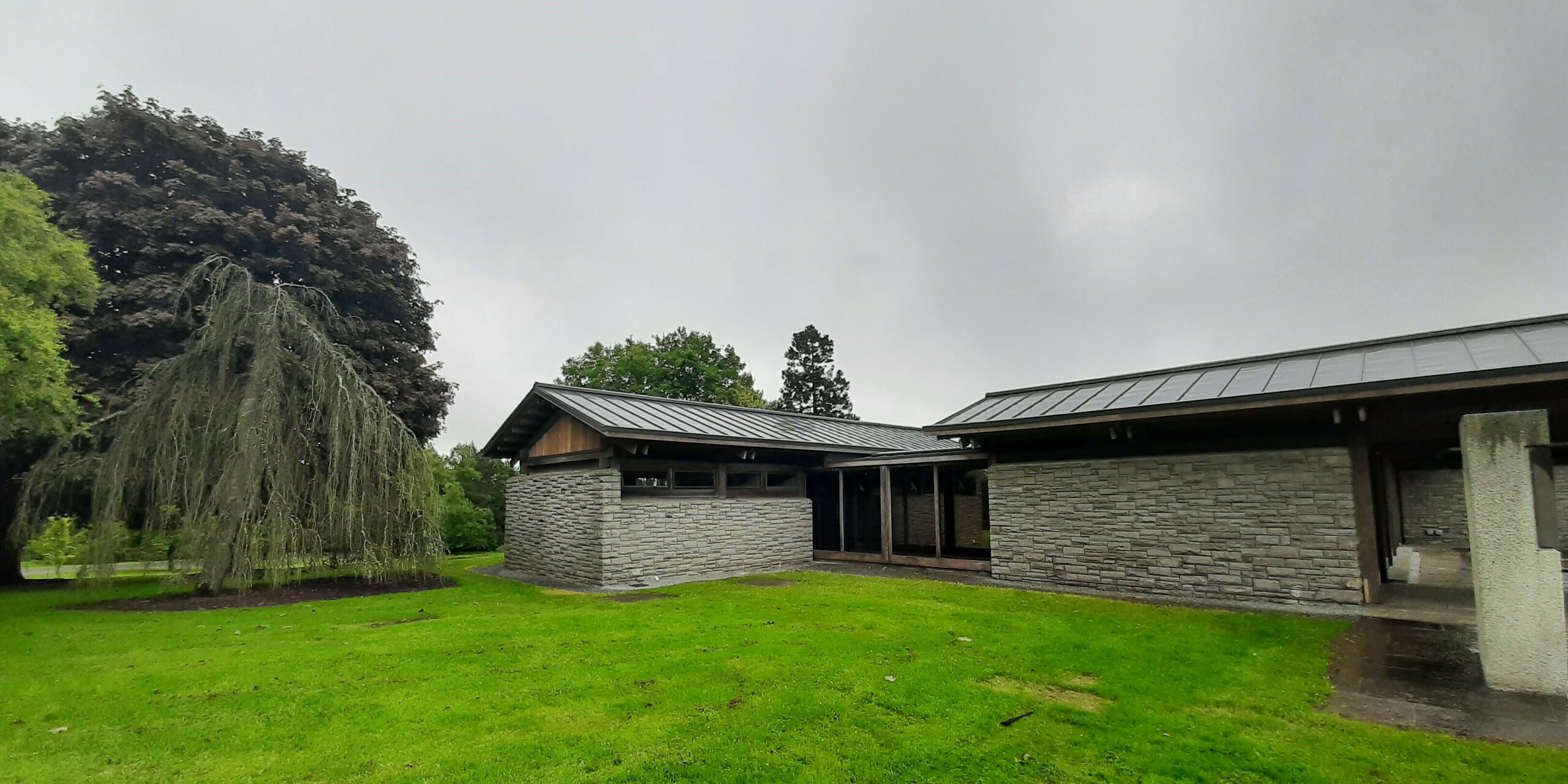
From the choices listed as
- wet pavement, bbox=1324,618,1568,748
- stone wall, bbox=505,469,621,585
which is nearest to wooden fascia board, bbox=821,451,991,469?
stone wall, bbox=505,469,621,585

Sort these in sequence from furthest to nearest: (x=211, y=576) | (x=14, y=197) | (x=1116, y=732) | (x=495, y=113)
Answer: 1. (x=495, y=113)
2. (x=211, y=576)
3. (x=14, y=197)
4. (x=1116, y=732)

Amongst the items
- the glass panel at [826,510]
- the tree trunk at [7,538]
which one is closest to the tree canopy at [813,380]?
the glass panel at [826,510]

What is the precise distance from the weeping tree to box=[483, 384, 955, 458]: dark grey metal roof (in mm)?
2676

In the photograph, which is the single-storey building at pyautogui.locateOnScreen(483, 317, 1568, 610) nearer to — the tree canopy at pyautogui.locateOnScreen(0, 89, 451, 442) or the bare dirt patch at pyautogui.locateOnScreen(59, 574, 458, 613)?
the bare dirt patch at pyautogui.locateOnScreen(59, 574, 458, 613)

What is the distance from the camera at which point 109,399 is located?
35.2 feet

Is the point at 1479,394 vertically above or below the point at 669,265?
below

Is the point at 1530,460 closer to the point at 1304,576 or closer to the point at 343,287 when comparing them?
the point at 1304,576

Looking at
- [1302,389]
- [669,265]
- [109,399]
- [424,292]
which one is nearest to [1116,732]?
[1302,389]

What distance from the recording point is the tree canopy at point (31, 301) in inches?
280

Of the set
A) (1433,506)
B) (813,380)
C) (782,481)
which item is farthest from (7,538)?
(1433,506)

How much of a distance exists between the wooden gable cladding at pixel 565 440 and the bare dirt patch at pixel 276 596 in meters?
3.05

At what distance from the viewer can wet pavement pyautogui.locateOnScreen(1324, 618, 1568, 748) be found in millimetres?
3705

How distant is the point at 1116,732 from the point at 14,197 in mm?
12368

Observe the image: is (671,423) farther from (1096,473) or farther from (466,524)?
(466,524)
